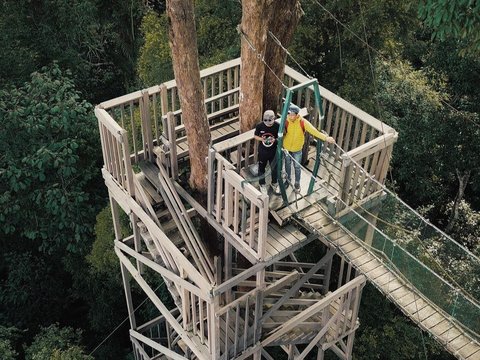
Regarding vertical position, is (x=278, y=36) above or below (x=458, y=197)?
above

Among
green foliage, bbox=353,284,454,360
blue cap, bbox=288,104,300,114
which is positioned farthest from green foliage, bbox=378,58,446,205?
blue cap, bbox=288,104,300,114

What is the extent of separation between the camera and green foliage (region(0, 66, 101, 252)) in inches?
630

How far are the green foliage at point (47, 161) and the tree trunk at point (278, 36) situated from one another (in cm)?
686

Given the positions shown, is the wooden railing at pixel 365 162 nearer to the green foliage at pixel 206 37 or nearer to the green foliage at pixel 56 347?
the green foliage at pixel 206 37

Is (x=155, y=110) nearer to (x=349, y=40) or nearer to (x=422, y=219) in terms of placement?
(x=422, y=219)

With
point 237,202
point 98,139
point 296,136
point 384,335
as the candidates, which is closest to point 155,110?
point 237,202

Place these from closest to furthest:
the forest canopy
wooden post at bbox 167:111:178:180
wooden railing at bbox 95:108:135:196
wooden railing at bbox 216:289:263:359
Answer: wooden railing at bbox 216:289:263:359, wooden railing at bbox 95:108:135:196, wooden post at bbox 167:111:178:180, the forest canopy

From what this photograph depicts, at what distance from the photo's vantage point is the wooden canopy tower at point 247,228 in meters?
9.73

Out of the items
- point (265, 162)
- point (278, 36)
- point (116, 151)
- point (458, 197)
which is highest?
point (278, 36)

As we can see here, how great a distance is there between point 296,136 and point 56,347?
345 inches

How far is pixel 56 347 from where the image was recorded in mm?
15305

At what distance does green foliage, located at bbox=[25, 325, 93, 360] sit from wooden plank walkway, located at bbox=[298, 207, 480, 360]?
7.00 m

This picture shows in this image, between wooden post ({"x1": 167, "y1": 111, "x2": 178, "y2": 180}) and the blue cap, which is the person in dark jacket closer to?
the blue cap

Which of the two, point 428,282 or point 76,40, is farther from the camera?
point 76,40
